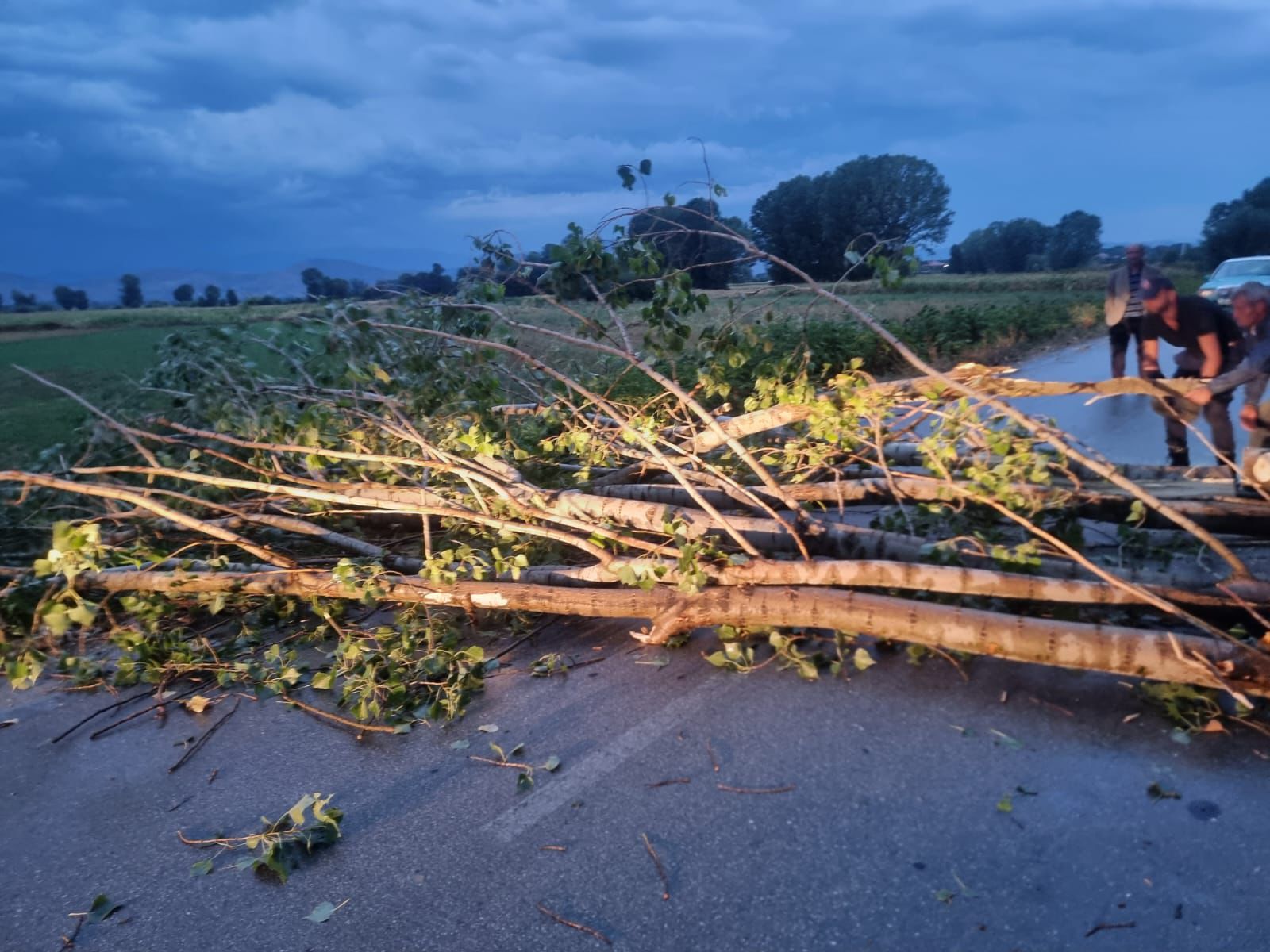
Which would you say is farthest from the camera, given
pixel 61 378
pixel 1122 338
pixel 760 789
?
pixel 61 378

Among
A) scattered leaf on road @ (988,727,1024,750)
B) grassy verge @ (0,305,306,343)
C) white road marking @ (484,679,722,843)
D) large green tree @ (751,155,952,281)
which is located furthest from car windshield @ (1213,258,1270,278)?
grassy verge @ (0,305,306,343)

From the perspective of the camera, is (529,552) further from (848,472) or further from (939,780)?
(939,780)

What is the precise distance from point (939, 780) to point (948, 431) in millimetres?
1898

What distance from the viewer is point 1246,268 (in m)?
16.2

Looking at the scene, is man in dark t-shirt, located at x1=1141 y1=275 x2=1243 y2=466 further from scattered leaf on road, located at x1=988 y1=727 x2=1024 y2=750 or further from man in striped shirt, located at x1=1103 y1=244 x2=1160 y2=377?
Result: scattered leaf on road, located at x1=988 y1=727 x2=1024 y2=750

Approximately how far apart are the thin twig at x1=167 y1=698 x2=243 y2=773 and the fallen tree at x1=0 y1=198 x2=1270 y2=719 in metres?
0.21

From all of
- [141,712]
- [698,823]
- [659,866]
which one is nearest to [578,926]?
[659,866]

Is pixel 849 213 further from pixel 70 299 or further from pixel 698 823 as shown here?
pixel 70 299

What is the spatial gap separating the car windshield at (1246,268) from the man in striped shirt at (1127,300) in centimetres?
1082

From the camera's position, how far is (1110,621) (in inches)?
165

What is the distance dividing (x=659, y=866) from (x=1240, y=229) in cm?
3065

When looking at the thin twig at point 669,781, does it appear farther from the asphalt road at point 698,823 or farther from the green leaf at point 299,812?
the green leaf at point 299,812

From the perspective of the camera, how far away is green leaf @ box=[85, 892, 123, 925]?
9.53 feet

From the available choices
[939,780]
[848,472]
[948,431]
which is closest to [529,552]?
[848,472]
